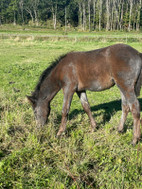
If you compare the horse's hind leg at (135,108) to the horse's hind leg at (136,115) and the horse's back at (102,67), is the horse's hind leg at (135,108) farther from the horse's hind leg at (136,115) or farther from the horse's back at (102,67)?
the horse's back at (102,67)

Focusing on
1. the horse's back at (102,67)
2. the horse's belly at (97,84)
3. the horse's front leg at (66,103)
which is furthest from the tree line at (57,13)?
the horse's front leg at (66,103)

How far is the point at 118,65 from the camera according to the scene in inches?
201

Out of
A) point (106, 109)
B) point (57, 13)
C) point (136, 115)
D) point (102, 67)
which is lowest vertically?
point (106, 109)

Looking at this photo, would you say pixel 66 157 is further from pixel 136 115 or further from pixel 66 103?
pixel 136 115

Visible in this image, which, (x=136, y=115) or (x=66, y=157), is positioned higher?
(x=136, y=115)

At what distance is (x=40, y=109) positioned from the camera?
18.2ft

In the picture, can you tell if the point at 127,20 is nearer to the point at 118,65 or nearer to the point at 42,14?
the point at 42,14

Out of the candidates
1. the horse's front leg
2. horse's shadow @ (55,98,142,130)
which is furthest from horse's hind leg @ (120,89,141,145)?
the horse's front leg

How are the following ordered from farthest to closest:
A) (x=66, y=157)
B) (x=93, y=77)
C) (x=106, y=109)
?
(x=106, y=109) → (x=93, y=77) → (x=66, y=157)

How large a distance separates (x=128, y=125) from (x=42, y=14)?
300 feet

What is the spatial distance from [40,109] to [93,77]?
5.53 feet

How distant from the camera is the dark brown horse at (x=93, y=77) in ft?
16.6

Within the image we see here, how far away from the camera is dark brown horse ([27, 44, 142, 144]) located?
16.6 ft

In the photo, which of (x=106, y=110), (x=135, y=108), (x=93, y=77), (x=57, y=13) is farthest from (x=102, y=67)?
(x=57, y=13)
